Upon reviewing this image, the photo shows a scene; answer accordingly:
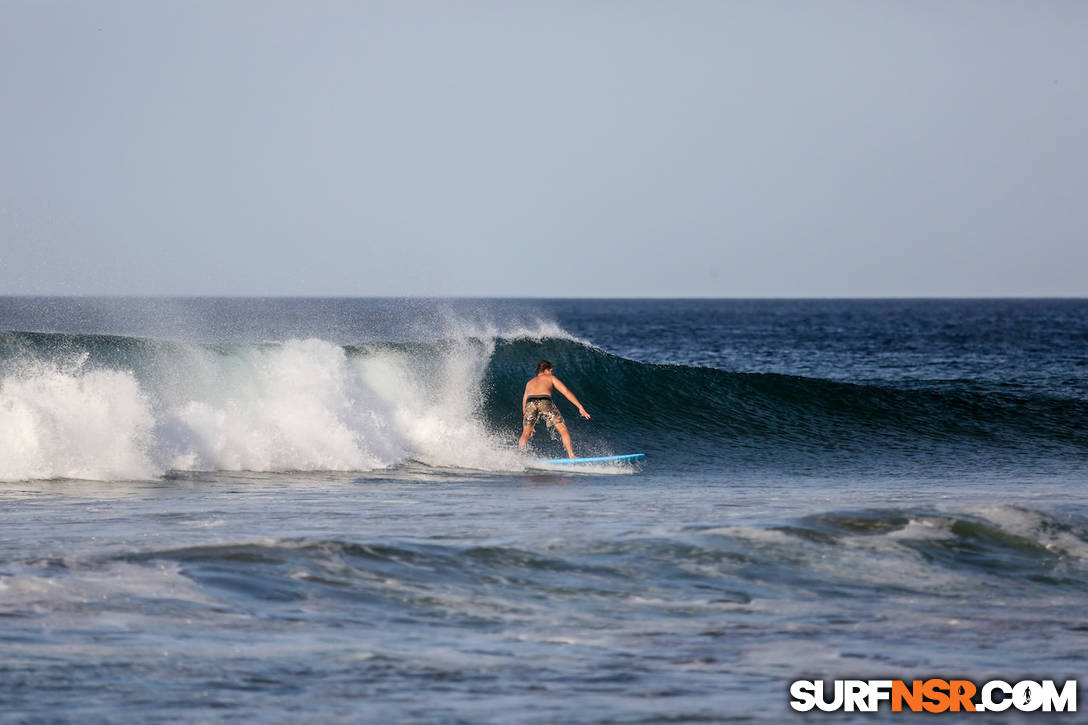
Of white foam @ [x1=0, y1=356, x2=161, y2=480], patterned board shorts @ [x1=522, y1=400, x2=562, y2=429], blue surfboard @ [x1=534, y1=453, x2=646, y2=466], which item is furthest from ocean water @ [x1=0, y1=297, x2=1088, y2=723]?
patterned board shorts @ [x1=522, y1=400, x2=562, y2=429]

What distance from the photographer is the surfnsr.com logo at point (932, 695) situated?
531cm

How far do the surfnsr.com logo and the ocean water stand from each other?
11cm

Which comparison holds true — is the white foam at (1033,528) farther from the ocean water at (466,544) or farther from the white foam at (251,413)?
the white foam at (251,413)

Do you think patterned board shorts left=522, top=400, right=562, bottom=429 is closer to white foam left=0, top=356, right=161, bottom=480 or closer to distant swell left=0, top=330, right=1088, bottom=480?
distant swell left=0, top=330, right=1088, bottom=480

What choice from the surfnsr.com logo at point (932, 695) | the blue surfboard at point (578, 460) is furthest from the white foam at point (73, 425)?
the surfnsr.com logo at point (932, 695)

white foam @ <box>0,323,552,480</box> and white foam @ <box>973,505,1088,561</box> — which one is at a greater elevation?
white foam @ <box>0,323,552,480</box>

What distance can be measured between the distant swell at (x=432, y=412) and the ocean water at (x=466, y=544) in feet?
0.21

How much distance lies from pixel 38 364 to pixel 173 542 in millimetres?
7161

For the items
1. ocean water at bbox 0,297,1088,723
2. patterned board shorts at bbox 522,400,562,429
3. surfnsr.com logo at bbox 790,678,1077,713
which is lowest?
surfnsr.com logo at bbox 790,678,1077,713

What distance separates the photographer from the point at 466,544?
878cm

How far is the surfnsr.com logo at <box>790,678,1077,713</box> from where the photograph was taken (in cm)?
531

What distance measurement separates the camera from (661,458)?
17531 mm

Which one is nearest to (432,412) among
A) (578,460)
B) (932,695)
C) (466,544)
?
(578,460)

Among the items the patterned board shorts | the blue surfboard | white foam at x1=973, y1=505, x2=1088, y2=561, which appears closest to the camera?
white foam at x1=973, y1=505, x2=1088, y2=561
